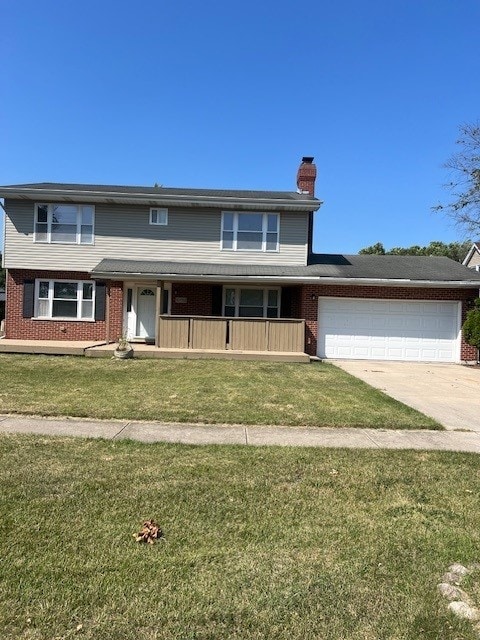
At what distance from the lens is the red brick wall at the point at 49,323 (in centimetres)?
1684

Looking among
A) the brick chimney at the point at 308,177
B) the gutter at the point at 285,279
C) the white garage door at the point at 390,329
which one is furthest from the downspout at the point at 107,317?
the brick chimney at the point at 308,177

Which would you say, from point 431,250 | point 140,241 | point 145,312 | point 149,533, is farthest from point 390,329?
point 431,250

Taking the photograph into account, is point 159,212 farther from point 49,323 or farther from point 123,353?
point 123,353

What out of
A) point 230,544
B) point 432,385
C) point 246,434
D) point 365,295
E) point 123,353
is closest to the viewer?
point 230,544

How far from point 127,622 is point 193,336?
40.8 feet

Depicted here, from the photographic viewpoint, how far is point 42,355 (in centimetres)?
1386

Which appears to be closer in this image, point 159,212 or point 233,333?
point 233,333

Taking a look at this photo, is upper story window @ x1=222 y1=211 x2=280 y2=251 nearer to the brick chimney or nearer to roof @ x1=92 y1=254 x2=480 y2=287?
roof @ x1=92 y1=254 x2=480 y2=287

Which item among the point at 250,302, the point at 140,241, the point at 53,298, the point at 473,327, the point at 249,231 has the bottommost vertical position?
the point at 473,327

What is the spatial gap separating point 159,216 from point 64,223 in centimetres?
363

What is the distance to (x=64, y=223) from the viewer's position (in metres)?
17.2

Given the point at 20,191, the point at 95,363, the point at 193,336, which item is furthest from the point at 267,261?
the point at 20,191

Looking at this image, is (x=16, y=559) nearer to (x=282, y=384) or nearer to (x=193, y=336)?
(x=282, y=384)

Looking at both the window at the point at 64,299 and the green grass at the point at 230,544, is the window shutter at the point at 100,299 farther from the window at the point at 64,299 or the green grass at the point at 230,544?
the green grass at the point at 230,544
